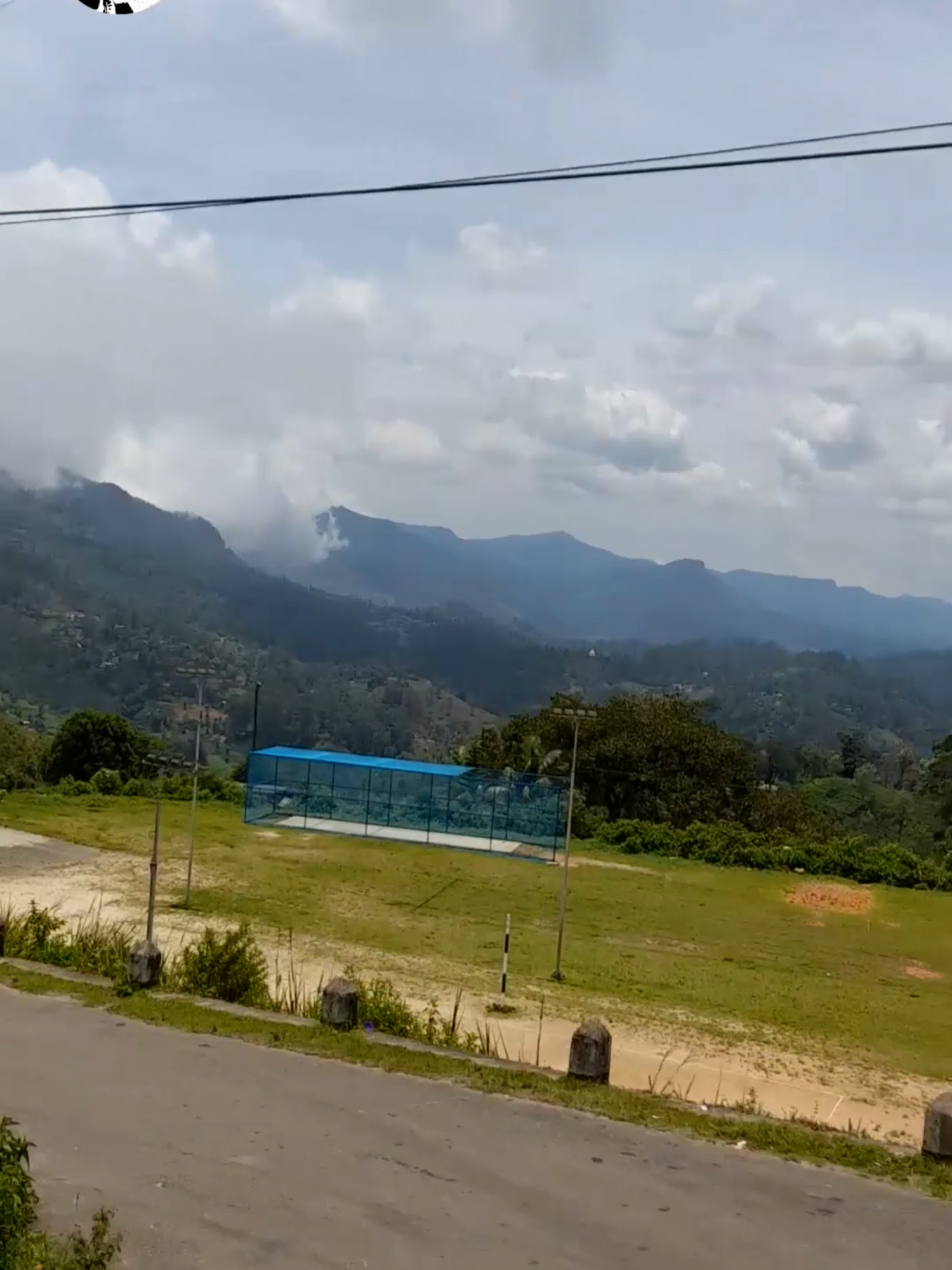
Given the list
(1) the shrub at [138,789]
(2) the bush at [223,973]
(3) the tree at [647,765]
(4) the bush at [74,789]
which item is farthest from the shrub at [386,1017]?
(3) the tree at [647,765]

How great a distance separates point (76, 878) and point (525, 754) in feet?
56.1

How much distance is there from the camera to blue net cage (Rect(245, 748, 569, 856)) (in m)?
28.1

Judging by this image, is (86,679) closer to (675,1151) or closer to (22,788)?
(22,788)

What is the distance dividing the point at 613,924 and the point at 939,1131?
540 inches

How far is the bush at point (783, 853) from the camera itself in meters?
27.8

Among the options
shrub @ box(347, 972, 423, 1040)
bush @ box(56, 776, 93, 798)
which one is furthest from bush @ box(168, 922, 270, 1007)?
bush @ box(56, 776, 93, 798)

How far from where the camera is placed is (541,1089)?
770 centimetres

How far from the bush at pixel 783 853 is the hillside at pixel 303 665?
4094 centimetres

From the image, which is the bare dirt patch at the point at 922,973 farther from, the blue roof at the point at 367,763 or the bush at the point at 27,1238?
the bush at the point at 27,1238

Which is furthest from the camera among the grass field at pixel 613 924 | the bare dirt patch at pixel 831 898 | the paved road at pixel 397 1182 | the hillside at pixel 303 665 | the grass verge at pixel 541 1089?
the hillside at pixel 303 665

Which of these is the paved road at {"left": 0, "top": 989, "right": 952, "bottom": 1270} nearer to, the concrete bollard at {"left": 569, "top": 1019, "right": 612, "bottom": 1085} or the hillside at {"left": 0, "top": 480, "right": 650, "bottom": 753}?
the concrete bollard at {"left": 569, "top": 1019, "right": 612, "bottom": 1085}

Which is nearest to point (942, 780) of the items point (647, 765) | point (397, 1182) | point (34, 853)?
point (647, 765)

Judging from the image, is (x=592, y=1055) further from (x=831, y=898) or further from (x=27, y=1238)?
(x=831, y=898)

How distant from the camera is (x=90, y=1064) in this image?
784 cm
